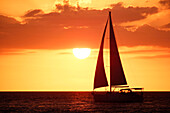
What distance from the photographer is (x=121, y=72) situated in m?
82.3

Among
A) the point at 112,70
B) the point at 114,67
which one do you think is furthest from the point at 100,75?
the point at 114,67

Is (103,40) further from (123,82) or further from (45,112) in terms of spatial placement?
(45,112)

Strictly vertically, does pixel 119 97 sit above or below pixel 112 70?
below

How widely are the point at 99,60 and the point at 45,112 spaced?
56.5 feet

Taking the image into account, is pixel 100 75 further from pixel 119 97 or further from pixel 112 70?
pixel 119 97

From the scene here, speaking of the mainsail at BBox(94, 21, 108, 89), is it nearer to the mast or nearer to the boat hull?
the mast

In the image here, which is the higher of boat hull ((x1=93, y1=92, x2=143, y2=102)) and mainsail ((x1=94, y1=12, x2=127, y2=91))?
mainsail ((x1=94, y1=12, x2=127, y2=91))

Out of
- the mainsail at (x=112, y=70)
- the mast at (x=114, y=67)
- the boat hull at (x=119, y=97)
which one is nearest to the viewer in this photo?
the boat hull at (x=119, y=97)

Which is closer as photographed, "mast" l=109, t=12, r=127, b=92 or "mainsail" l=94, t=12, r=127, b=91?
"mainsail" l=94, t=12, r=127, b=91

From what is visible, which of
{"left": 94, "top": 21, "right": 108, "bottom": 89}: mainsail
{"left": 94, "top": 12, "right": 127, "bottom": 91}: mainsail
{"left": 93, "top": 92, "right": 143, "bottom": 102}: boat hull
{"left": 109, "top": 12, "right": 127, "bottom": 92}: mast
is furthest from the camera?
{"left": 109, "top": 12, "right": 127, "bottom": 92}: mast

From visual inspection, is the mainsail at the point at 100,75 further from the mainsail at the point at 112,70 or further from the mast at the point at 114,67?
the mast at the point at 114,67

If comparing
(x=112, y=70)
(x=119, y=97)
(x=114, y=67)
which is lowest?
(x=119, y=97)

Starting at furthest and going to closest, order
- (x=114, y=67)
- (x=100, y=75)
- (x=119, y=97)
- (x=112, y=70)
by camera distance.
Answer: (x=114, y=67)
(x=112, y=70)
(x=100, y=75)
(x=119, y=97)

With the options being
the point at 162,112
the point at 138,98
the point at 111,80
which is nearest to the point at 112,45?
the point at 111,80
